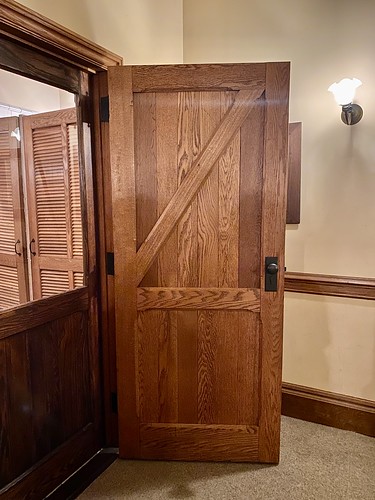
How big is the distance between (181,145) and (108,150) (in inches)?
15.7

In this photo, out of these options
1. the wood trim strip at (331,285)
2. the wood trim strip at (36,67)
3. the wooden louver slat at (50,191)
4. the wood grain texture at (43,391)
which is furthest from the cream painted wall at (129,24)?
the wood trim strip at (331,285)

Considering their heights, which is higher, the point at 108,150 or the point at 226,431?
the point at 108,150

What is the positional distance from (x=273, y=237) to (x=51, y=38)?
1294 millimetres

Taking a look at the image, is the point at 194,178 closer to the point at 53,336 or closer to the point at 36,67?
the point at 36,67

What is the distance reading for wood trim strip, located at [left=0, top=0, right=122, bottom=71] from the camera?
1478 millimetres

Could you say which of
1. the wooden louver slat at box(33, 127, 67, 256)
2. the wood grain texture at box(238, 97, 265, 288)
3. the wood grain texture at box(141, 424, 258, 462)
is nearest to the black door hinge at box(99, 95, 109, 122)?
the wooden louver slat at box(33, 127, 67, 256)

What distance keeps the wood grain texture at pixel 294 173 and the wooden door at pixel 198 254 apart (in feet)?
1.97

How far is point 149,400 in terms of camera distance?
6.72 ft

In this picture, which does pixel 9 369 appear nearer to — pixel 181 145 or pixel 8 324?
pixel 8 324

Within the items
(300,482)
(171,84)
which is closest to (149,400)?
(300,482)

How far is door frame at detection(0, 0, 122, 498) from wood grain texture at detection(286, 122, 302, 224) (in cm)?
109

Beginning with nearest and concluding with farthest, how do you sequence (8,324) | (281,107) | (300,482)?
1. (8,324)
2. (281,107)
3. (300,482)

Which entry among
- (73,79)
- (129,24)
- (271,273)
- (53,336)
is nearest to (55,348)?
(53,336)

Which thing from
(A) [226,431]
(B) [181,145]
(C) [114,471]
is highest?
(B) [181,145]
